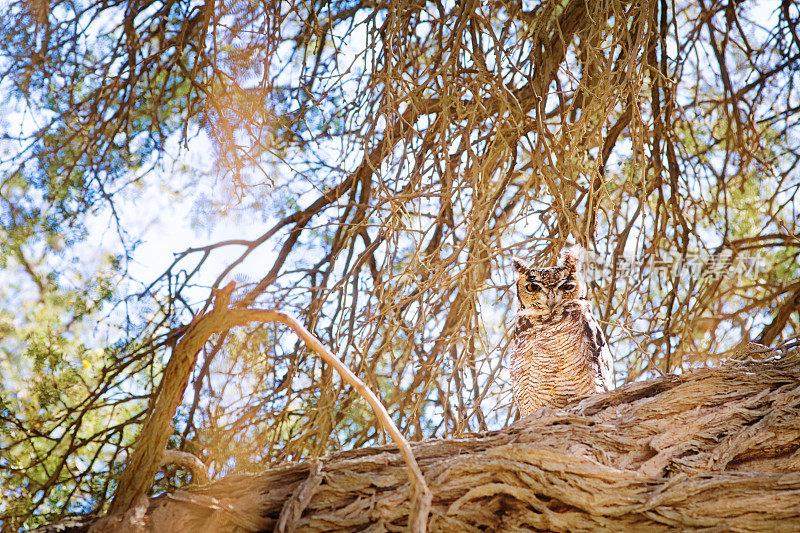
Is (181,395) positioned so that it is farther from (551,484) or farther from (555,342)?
(555,342)

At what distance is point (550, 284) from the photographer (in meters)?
3.54

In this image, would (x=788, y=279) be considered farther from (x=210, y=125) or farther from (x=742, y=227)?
(x=210, y=125)

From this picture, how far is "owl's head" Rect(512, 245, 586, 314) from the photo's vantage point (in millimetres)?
3553

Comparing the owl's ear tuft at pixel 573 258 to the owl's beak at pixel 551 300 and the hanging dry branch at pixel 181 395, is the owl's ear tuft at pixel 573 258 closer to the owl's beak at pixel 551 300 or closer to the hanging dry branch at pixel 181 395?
the owl's beak at pixel 551 300

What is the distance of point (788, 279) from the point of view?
4129mm

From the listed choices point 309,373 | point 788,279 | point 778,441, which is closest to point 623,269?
point 788,279

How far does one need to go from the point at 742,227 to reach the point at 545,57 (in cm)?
220

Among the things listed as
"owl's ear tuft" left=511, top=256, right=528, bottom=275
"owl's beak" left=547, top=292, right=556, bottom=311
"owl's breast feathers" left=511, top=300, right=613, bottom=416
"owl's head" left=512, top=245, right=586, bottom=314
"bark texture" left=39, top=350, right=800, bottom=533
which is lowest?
"bark texture" left=39, top=350, right=800, bottom=533

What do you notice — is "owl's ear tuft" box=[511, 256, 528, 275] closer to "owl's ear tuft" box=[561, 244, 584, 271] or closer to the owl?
the owl

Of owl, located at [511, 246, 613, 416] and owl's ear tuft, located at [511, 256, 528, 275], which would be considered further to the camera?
owl's ear tuft, located at [511, 256, 528, 275]

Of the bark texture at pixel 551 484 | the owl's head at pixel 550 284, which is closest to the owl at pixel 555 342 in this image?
the owl's head at pixel 550 284

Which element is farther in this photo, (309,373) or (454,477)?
(309,373)

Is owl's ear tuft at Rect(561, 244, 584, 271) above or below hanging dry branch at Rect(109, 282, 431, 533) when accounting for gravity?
above

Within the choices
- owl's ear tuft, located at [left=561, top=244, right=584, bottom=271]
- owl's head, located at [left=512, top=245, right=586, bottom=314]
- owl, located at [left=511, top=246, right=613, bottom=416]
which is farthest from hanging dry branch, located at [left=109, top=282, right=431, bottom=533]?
owl's ear tuft, located at [left=561, top=244, right=584, bottom=271]
